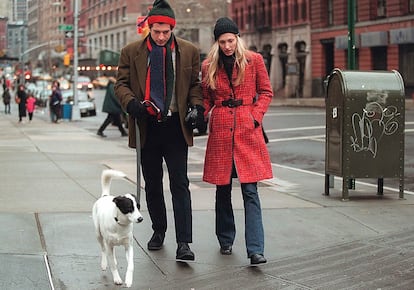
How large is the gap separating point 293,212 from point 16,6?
23940mm

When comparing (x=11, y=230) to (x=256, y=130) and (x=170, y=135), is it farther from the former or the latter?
(x=256, y=130)

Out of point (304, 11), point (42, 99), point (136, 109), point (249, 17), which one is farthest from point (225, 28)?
point (249, 17)

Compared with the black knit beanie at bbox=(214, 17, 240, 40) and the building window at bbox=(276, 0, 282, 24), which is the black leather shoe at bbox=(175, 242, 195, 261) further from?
the building window at bbox=(276, 0, 282, 24)

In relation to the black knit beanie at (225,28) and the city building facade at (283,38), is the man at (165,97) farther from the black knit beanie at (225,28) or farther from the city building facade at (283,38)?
the city building facade at (283,38)

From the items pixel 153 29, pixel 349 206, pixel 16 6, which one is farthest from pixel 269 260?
pixel 16 6

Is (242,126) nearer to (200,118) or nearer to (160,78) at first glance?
(200,118)


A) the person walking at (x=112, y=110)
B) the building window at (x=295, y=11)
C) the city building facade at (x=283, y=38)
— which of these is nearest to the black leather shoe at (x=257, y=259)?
the person walking at (x=112, y=110)

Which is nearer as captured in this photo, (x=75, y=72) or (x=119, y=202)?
(x=119, y=202)

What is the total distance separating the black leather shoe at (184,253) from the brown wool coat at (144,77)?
894mm

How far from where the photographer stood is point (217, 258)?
6.69 meters

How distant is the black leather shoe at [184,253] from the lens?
254 inches

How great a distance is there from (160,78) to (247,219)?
56.6 inches

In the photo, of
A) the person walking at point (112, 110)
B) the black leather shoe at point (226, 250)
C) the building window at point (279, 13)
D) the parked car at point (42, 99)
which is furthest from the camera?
the building window at point (279, 13)

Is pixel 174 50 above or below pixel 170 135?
above
